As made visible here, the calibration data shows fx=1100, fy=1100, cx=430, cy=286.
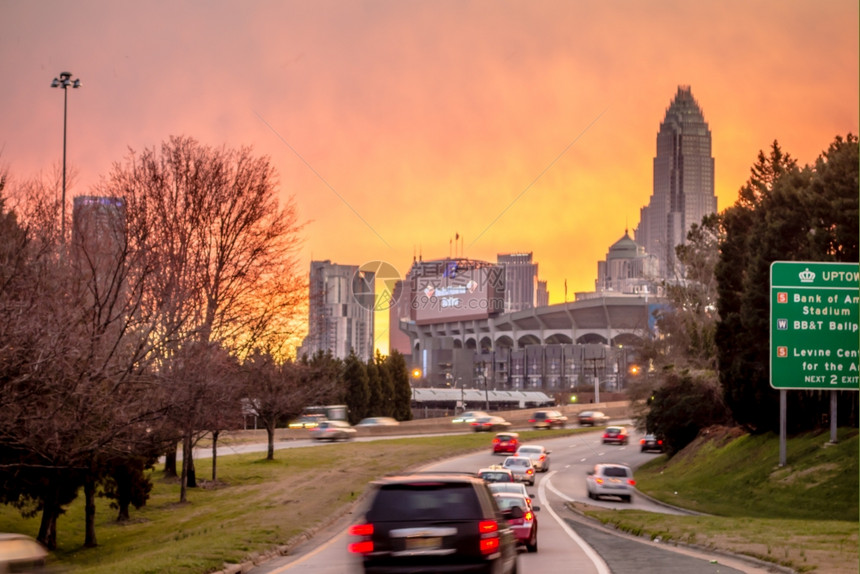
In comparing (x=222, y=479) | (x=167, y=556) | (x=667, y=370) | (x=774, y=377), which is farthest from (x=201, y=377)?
(x=667, y=370)

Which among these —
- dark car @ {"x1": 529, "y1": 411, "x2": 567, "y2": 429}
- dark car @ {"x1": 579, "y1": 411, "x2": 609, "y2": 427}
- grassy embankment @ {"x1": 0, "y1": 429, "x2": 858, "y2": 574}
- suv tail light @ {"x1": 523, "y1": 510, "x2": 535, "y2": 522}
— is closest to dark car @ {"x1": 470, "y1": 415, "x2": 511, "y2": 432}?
dark car @ {"x1": 529, "y1": 411, "x2": 567, "y2": 429}

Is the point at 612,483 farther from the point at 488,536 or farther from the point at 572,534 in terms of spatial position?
the point at 488,536

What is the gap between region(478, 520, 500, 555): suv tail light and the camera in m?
12.6

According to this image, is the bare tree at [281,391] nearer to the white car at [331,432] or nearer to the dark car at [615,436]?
the white car at [331,432]

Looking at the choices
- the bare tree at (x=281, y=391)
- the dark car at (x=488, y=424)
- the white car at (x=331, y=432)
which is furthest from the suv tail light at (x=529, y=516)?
the dark car at (x=488, y=424)

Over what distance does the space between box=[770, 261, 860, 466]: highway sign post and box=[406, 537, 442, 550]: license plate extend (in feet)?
74.1

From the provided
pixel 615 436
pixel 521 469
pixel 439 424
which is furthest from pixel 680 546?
pixel 439 424

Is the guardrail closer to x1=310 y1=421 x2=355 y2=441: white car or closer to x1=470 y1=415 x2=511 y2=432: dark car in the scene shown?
x1=310 y1=421 x2=355 y2=441: white car

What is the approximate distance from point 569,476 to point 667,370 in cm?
1484

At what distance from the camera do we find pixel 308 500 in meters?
37.7

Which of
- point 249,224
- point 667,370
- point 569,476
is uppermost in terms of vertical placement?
point 249,224

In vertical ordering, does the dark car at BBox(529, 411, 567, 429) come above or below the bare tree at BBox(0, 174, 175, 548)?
below

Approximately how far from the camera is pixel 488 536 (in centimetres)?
1263

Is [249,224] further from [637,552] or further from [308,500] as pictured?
[637,552]
